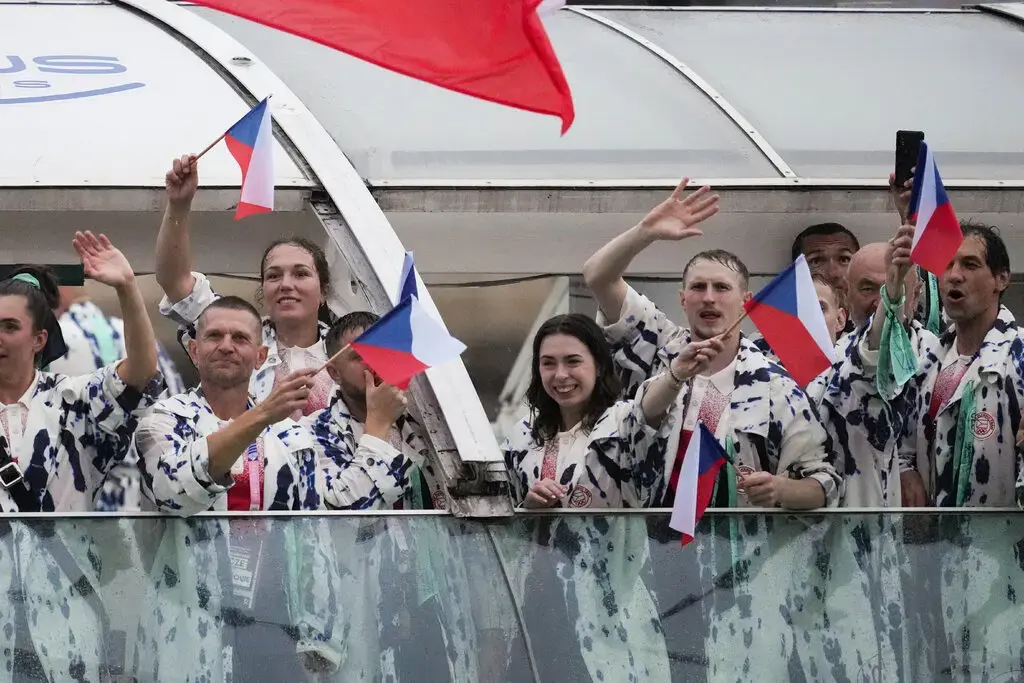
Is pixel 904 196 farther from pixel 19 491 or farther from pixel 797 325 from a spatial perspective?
pixel 19 491

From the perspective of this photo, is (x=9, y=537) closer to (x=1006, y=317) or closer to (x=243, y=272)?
(x=243, y=272)

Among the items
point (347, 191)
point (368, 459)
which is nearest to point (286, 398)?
point (368, 459)

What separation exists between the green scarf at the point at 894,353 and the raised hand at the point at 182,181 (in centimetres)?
215

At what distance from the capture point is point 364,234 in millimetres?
5809

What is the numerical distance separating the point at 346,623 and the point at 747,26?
4.47 meters

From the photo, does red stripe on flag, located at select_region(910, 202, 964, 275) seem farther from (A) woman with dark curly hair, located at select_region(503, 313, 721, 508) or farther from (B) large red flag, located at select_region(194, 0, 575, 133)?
(B) large red flag, located at select_region(194, 0, 575, 133)

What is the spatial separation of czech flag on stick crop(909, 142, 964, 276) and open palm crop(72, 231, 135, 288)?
7.69 ft

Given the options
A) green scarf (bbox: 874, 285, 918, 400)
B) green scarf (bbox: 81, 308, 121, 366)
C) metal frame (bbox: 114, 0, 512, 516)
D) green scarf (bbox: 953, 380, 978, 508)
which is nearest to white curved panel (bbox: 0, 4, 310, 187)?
metal frame (bbox: 114, 0, 512, 516)

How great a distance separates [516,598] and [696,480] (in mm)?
612

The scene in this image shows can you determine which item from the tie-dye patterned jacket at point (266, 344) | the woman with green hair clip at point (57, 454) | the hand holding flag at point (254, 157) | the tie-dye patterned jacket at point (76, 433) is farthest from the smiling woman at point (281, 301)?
the tie-dye patterned jacket at point (76, 433)

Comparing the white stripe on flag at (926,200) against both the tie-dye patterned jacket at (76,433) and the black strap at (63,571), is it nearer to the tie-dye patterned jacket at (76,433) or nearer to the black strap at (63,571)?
the tie-dye patterned jacket at (76,433)

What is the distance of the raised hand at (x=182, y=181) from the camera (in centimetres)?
525

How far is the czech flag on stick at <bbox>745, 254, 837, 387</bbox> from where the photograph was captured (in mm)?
4832

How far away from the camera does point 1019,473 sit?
4.98 m
